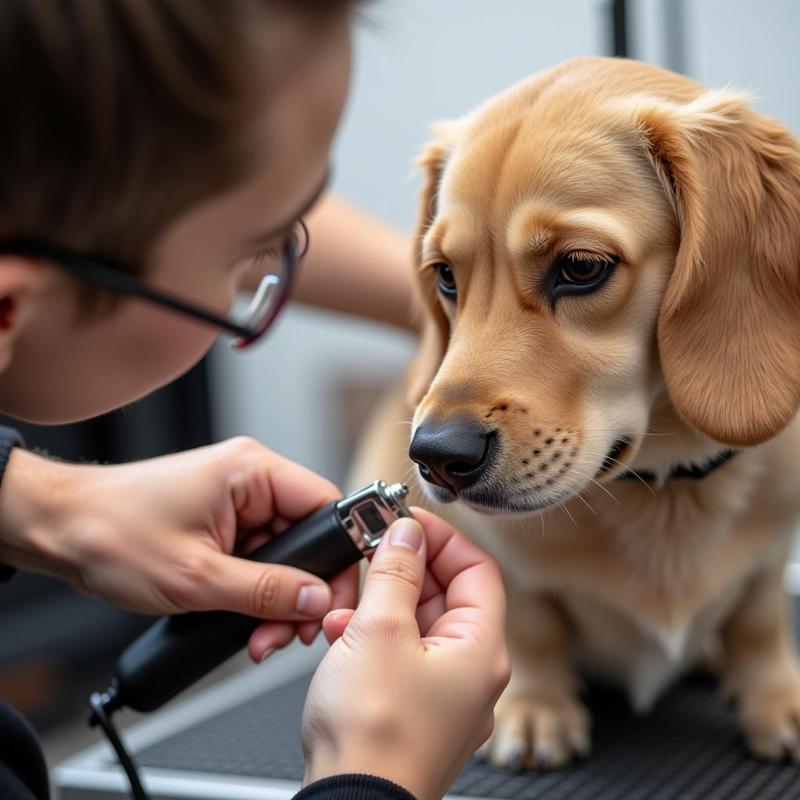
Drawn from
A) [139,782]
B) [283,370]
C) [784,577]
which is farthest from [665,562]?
[283,370]

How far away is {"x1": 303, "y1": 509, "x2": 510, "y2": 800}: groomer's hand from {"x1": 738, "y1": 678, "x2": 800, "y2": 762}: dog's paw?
32 cm

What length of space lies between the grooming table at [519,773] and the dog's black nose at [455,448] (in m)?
0.27

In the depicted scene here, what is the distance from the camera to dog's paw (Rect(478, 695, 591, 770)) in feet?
3.03

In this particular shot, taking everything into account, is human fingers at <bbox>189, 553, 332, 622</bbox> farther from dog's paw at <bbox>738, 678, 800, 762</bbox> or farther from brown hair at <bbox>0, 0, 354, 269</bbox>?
dog's paw at <bbox>738, 678, 800, 762</bbox>

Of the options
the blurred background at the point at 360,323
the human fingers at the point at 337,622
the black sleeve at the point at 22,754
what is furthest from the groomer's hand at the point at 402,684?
the blurred background at the point at 360,323

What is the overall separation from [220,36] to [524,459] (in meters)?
0.41

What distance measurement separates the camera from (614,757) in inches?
36.4

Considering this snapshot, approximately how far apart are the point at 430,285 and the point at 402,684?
46 cm

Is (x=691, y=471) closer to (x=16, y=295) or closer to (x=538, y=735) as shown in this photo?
(x=538, y=735)

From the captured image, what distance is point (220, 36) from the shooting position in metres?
0.48

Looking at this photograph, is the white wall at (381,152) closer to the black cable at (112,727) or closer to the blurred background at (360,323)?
the blurred background at (360,323)

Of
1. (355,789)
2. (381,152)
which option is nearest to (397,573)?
(355,789)

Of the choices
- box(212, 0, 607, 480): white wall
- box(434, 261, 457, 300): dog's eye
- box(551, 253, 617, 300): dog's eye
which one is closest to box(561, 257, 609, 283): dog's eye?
box(551, 253, 617, 300): dog's eye

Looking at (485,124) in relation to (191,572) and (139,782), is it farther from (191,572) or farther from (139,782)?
(139,782)
